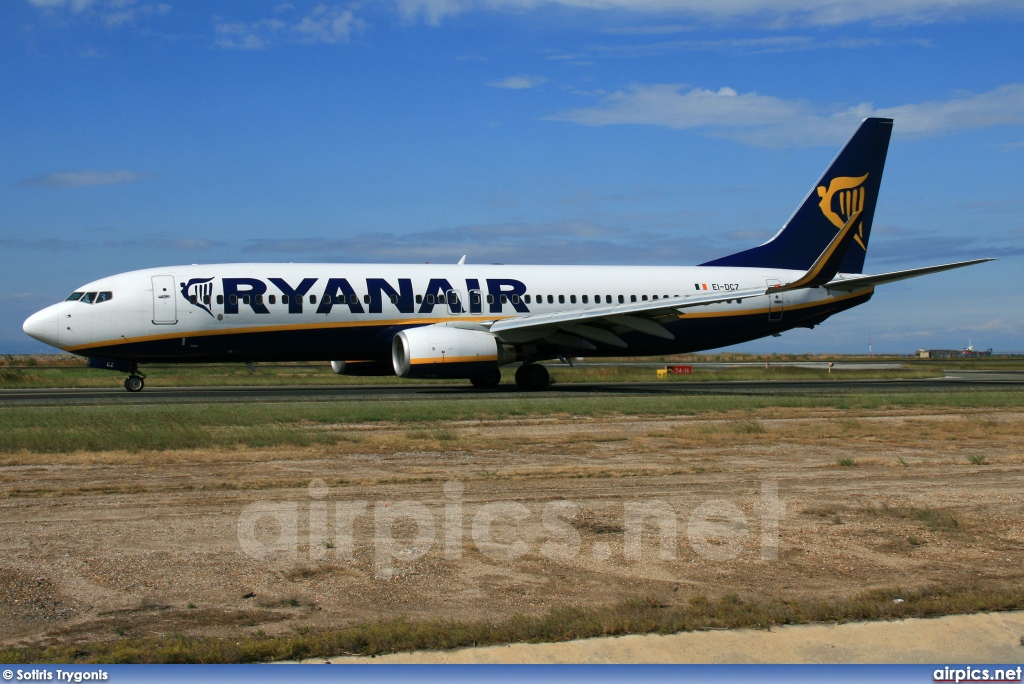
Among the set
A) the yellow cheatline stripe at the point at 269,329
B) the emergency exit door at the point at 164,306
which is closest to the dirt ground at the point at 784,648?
the yellow cheatline stripe at the point at 269,329

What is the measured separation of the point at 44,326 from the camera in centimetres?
2494

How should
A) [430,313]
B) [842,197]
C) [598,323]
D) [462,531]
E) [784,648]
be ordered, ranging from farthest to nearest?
[842,197] < [598,323] < [430,313] < [462,531] < [784,648]

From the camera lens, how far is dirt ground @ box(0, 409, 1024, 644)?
6098mm

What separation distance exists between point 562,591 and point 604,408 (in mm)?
13883

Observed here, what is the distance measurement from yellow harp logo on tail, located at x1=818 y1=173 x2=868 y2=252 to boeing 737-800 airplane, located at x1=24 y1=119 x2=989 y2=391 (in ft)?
9.96

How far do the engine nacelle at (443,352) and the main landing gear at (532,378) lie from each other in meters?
2.10

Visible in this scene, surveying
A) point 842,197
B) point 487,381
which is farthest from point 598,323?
point 842,197

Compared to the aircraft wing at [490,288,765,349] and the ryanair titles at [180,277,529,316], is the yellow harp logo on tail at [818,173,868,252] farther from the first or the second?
the ryanair titles at [180,277,529,316]

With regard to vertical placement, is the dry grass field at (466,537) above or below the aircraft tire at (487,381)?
below

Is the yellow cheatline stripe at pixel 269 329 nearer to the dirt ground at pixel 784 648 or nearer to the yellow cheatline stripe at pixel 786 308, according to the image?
the yellow cheatline stripe at pixel 786 308

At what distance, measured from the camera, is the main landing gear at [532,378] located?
2827 centimetres

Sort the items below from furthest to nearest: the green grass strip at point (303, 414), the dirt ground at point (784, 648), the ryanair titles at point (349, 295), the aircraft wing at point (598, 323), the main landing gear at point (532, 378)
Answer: the main landing gear at point (532, 378)
the aircraft wing at point (598, 323)
the ryanair titles at point (349, 295)
the green grass strip at point (303, 414)
the dirt ground at point (784, 648)

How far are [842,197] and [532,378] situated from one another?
1378cm

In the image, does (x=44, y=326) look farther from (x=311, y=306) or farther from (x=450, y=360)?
(x=450, y=360)
